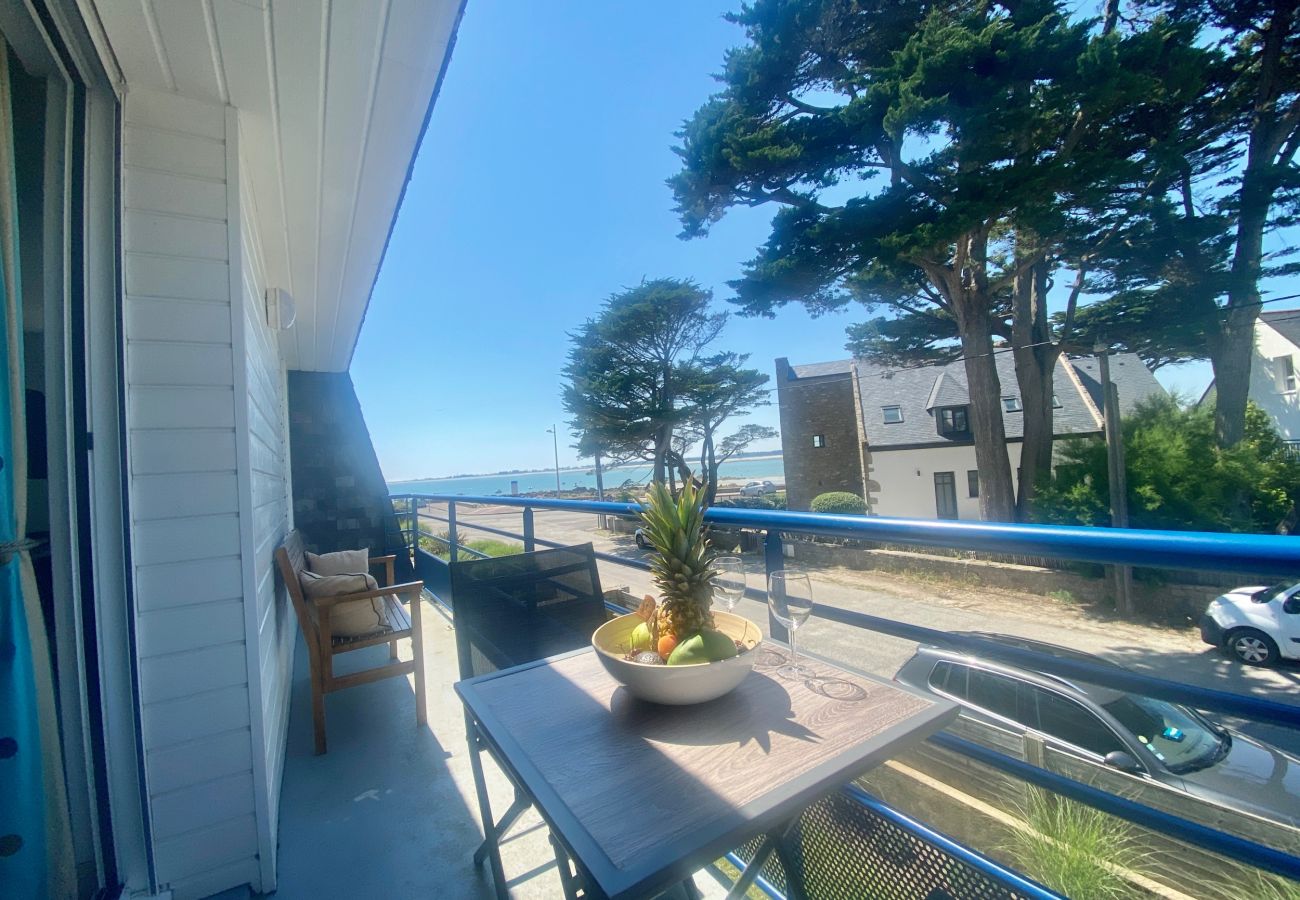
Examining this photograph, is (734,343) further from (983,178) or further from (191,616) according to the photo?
(191,616)

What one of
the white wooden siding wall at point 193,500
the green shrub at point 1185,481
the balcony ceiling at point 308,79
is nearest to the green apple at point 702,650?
the white wooden siding wall at point 193,500

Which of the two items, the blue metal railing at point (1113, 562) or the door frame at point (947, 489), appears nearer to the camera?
the blue metal railing at point (1113, 562)

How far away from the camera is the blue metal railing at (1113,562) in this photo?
25.4 inches

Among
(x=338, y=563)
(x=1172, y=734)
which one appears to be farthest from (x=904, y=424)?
(x=338, y=563)

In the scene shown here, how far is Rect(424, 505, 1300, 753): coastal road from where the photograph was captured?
680cm

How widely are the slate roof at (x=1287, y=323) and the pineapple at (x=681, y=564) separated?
28.7 metres

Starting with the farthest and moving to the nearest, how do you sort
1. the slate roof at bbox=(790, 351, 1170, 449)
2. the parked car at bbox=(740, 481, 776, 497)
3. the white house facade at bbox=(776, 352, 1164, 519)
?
the parked car at bbox=(740, 481, 776, 497), the white house facade at bbox=(776, 352, 1164, 519), the slate roof at bbox=(790, 351, 1170, 449)

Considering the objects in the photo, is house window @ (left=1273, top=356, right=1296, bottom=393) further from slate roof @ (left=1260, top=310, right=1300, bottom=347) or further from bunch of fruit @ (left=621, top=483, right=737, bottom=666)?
bunch of fruit @ (left=621, top=483, right=737, bottom=666)

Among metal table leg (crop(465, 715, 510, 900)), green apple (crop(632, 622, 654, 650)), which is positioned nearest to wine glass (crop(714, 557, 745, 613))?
green apple (crop(632, 622, 654, 650))

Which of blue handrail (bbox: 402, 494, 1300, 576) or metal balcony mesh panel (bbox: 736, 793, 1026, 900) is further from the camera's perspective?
metal balcony mesh panel (bbox: 736, 793, 1026, 900)

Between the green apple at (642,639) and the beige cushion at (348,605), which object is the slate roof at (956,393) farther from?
the green apple at (642,639)

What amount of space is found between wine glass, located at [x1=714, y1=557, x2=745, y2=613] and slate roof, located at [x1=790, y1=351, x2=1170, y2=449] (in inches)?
642

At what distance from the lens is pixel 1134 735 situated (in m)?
3.62

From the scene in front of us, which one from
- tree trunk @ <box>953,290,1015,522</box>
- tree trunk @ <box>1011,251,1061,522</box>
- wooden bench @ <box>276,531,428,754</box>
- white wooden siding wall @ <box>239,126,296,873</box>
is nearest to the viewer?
white wooden siding wall @ <box>239,126,296,873</box>
